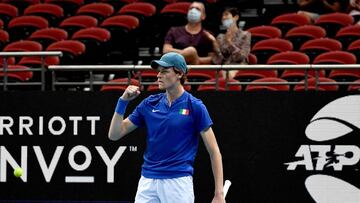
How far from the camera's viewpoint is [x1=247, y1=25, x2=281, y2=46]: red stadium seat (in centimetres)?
1469

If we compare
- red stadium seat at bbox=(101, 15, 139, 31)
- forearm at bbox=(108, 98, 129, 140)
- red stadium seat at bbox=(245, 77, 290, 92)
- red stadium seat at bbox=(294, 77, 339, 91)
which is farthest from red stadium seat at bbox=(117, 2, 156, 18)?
forearm at bbox=(108, 98, 129, 140)

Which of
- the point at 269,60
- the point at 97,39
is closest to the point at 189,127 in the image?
the point at 269,60

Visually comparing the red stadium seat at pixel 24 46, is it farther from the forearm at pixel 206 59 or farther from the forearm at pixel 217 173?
the forearm at pixel 217 173

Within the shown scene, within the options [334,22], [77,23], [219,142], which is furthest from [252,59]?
[77,23]

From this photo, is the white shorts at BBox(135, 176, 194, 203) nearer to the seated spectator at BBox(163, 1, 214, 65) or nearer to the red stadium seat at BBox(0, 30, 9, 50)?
the seated spectator at BBox(163, 1, 214, 65)

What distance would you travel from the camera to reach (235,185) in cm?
1166

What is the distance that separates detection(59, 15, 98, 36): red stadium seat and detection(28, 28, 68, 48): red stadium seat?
0.54 metres

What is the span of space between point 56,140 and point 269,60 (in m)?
3.25

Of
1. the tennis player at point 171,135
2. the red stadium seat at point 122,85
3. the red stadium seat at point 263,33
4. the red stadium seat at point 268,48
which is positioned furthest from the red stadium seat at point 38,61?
the tennis player at point 171,135

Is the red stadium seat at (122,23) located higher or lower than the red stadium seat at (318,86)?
higher

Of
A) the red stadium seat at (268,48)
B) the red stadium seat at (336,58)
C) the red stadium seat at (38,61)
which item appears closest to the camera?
the red stadium seat at (336,58)

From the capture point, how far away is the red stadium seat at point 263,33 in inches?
578

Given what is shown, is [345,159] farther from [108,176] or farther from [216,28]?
[216,28]

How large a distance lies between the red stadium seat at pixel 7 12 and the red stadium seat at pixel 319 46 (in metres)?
5.44
